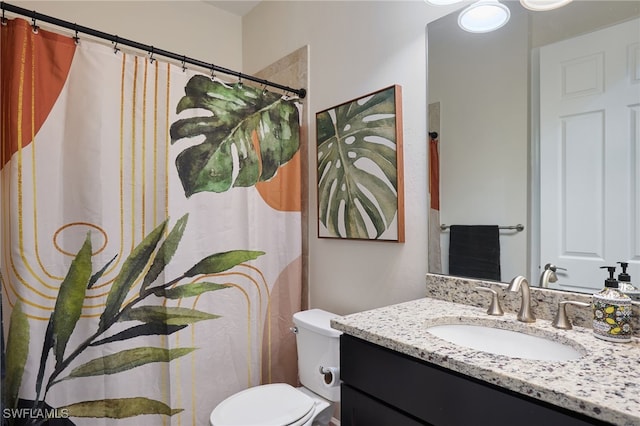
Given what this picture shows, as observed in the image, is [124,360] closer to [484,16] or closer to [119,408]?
[119,408]

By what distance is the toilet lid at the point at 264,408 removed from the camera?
4.32 ft

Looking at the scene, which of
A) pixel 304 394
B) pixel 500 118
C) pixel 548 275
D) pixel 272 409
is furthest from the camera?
pixel 304 394

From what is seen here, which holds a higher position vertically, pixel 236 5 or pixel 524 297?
pixel 236 5

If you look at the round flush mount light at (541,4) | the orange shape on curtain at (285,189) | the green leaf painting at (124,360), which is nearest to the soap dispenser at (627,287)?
the round flush mount light at (541,4)

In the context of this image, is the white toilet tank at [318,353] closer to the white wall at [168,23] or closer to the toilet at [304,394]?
the toilet at [304,394]

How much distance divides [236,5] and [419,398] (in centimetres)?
264

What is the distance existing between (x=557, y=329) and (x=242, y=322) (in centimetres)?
136

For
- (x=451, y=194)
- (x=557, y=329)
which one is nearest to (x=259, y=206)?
(x=451, y=194)

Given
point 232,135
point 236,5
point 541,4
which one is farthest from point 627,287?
point 236,5

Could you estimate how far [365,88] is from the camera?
1675 mm

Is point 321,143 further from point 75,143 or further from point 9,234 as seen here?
point 9,234

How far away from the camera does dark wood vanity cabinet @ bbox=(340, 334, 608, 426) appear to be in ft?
2.21

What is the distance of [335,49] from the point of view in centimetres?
183

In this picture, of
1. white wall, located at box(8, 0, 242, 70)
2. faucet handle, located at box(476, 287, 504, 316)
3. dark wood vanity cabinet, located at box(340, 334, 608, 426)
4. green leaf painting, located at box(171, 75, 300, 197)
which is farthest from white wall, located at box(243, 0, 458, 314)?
dark wood vanity cabinet, located at box(340, 334, 608, 426)
